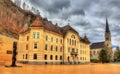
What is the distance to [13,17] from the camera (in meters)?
88.7

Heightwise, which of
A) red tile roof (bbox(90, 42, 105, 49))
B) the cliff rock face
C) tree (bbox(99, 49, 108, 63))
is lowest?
tree (bbox(99, 49, 108, 63))

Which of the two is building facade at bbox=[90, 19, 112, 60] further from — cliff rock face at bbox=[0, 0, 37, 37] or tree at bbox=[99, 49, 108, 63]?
cliff rock face at bbox=[0, 0, 37, 37]

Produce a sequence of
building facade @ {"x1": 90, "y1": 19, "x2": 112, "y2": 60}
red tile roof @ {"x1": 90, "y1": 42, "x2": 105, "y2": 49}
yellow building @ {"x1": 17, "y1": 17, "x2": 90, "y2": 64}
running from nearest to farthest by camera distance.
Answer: yellow building @ {"x1": 17, "y1": 17, "x2": 90, "y2": 64} → building facade @ {"x1": 90, "y1": 19, "x2": 112, "y2": 60} → red tile roof @ {"x1": 90, "y1": 42, "x2": 105, "y2": 49}

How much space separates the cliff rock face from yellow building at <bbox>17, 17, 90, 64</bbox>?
23.7 metres

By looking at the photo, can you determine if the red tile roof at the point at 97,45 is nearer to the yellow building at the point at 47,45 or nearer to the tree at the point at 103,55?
the tree at the point at 103,55

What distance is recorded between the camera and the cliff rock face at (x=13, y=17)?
7788 cm

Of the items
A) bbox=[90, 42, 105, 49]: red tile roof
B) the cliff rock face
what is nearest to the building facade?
bbox=[90, 42, 105, 49]: red tile roof

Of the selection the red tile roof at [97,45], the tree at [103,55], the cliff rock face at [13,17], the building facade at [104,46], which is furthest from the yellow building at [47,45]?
the red tile roof at [97,45]

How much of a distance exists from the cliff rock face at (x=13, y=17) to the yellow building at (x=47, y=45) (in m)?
23.7

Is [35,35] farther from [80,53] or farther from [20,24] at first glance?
[20,24]

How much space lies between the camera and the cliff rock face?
255 ft

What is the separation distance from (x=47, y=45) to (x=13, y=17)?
46993 millimetres

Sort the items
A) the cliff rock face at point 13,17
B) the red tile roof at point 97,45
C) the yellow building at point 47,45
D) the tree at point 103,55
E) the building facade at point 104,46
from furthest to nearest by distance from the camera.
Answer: the red tile roof at point 97,45
the building facade at point 104,46
the tree at point 103,55
the cliff rock face at point 13,17
the yellow building at point 47,45

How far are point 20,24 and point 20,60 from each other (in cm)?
4134
